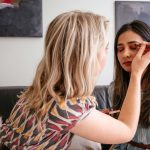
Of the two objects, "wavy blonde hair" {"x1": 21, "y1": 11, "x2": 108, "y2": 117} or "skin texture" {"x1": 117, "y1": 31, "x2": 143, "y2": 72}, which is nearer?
"wavy blonde hair" {"x1": 21, "y1": 11, "x2": 108, "y2": 117}

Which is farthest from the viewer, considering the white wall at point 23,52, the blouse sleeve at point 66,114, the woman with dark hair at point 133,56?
the white wall at point 23,52

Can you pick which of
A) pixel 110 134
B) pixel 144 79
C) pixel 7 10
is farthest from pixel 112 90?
pixel 7 10

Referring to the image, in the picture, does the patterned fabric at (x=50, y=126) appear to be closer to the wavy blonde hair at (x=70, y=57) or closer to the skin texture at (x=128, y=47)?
the wavy blonde hair at (x=70, y=57)

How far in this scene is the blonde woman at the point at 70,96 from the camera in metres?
0.82

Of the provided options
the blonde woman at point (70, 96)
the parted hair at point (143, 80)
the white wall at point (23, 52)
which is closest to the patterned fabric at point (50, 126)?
the blonde woman at point (70, 96)

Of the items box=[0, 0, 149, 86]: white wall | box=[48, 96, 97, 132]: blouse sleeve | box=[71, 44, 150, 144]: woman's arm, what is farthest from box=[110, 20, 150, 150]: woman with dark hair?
box=[0, 0, 149, 86]: white wall

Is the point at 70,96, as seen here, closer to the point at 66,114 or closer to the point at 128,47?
the point at 66,114

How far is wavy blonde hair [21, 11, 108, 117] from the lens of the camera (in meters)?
0.82

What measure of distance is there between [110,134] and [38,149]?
0.25 m

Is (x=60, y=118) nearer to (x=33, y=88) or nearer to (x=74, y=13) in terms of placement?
(x=33, y=88)

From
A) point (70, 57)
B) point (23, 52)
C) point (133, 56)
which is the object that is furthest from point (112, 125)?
point (23, 52)

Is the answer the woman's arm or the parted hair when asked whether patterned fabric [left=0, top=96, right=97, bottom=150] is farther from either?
Result: the parted hair

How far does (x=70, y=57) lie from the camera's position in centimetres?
83

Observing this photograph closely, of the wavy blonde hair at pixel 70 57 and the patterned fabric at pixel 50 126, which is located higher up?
the wavy blonde hair at pixel 70 57
